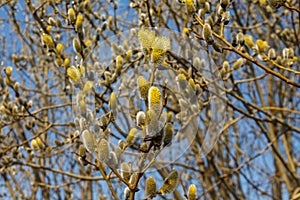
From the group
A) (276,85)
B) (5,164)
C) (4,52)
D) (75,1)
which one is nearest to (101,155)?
(75,1)

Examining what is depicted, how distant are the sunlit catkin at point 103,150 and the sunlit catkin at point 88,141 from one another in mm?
19

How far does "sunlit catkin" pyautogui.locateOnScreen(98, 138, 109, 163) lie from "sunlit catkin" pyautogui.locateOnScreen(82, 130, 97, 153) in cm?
2

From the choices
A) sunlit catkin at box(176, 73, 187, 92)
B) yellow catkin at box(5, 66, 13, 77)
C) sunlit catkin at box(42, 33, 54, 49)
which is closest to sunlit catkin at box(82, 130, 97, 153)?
sunlit catkin at box(176, 73, 187, 92)

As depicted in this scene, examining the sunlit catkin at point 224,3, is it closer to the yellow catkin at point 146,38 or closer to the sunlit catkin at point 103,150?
the yellow catkin at point 146,38

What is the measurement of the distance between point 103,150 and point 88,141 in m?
0.04

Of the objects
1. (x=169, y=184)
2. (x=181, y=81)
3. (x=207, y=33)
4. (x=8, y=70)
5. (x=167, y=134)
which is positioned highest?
(x=8, y=70)

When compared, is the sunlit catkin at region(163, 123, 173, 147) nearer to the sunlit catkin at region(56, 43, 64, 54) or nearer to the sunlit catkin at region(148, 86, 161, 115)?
the sunlit catkin at region(148, 86, 161, 115)

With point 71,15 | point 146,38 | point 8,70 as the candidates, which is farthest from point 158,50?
point 8,70

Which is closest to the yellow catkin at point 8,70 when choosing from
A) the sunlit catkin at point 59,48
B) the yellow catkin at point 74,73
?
the sunlit catkin at point 59,48

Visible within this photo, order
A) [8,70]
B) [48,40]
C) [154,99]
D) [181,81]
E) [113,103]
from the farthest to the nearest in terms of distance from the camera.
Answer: [8,70] → [48,40] → [181,81] → [113,103] → [154,99]

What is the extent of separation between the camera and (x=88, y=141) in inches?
33.4

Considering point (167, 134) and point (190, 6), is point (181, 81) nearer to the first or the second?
point (190, 6)

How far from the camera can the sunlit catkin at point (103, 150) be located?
2.76 feet

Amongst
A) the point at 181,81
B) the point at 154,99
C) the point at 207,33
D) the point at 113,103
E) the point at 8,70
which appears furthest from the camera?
the point at 8,70
